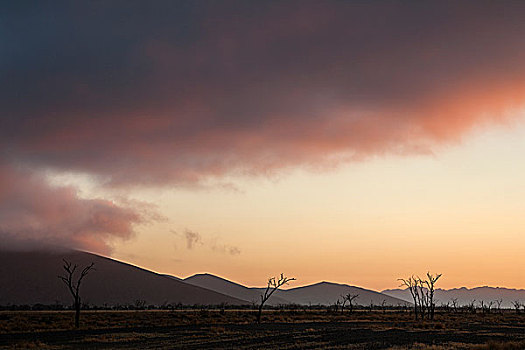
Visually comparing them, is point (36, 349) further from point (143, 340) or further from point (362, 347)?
point (362, 347)

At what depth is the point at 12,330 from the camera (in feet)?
197

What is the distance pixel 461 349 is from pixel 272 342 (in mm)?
13541

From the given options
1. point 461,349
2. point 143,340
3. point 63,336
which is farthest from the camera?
point 63,336

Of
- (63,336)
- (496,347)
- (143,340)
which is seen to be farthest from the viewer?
(63,336)

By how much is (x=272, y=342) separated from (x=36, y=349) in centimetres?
1653

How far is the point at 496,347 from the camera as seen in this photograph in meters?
36.2

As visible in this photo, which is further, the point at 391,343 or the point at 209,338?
the point at 209,338

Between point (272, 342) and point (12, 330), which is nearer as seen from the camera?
point (272, 342)

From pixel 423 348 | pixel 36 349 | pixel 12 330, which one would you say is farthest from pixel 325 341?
pixel 12 330

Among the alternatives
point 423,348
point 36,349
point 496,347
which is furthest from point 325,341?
point 36,349

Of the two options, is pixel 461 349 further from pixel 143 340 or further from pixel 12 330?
pixel 12 330

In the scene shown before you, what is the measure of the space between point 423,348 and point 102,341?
24257 millimetres

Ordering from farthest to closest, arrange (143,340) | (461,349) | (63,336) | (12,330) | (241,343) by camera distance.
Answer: (12,330), (63,336), (143,340), (241,343), (461,349)

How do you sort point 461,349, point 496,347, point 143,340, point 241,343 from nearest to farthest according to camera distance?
1. point 496,347
2. point 461,349
3. point 241,343
4. point 143,340
